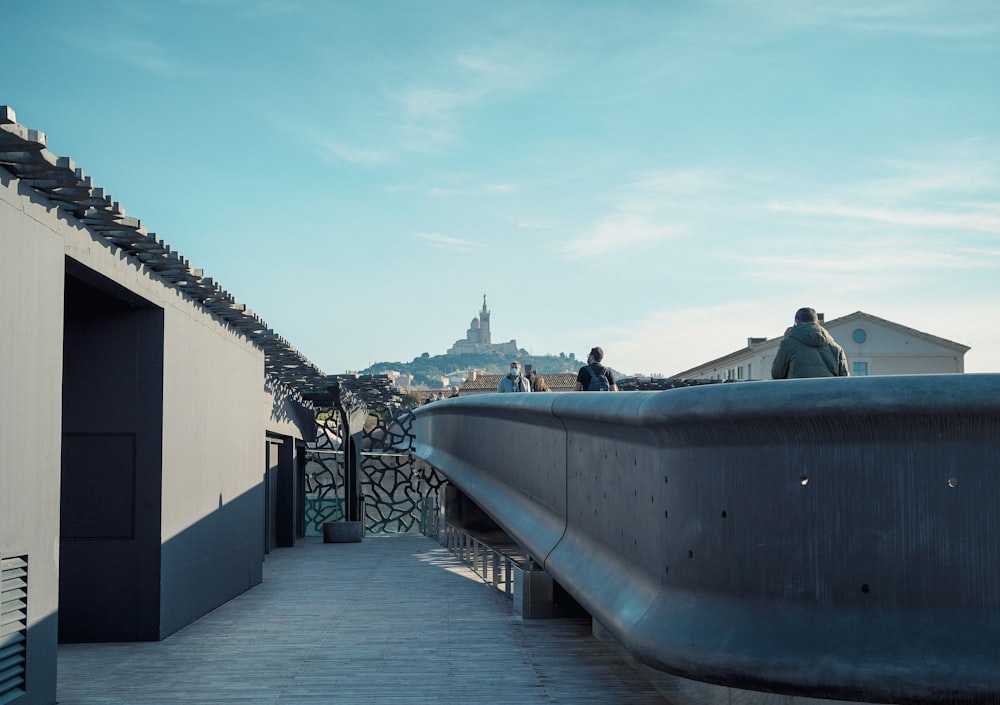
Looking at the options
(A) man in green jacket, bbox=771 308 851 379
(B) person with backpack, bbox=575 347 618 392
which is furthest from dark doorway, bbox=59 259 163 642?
(A) man in green jacket, bbox=771 308 851 379

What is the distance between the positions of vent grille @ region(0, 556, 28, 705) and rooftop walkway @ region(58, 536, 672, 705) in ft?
2.61

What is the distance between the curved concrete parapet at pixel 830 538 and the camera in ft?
14.0

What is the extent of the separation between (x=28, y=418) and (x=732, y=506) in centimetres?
553

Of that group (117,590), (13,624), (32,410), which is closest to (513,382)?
(117,590)

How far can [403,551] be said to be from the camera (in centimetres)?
2458

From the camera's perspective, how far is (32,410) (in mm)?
8062

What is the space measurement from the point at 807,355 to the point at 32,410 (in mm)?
5666

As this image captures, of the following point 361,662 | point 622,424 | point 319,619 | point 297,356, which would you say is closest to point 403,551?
point 297,356

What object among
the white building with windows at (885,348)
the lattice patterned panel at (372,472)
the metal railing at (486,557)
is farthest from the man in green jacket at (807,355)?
the white building with windows at (885,348)

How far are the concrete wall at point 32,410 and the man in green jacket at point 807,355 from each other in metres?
5.37

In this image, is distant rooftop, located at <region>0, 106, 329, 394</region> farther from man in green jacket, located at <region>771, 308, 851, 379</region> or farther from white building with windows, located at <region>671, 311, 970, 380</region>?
white building with windows, located at <region>671, 311, 970, 380</region>

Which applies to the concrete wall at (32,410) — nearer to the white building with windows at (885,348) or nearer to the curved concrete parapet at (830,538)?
the curved concrete parapet at (830,538)

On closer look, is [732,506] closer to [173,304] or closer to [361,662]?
[361,662]

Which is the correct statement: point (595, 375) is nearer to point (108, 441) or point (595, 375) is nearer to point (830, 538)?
point (108, 441)
